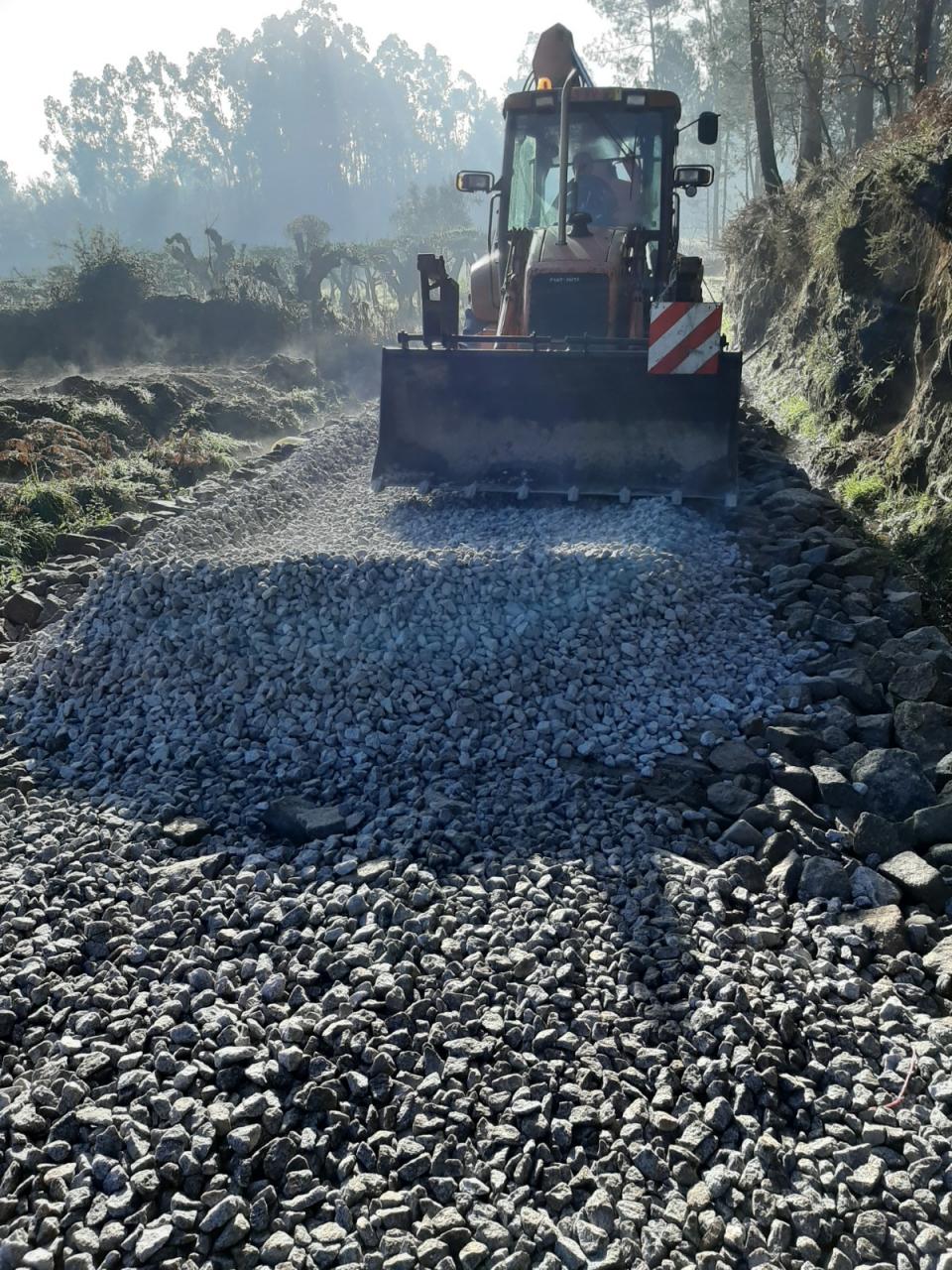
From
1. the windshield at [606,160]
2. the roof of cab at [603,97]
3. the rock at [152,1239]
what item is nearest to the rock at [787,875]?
the rock at [152,1239]

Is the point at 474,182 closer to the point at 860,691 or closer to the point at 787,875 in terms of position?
the point at 860,691

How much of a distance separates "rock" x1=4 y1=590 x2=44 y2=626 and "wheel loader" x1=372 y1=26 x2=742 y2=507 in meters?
3.10

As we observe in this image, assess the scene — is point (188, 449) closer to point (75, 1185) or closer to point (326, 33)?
point (75, 1185)

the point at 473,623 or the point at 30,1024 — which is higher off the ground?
the point at 473,623

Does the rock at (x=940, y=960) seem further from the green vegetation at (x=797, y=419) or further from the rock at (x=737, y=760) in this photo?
the green vegetation at (x=797, y=419)

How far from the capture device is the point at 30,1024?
11.0ft

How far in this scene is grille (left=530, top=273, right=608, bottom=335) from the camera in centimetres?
883

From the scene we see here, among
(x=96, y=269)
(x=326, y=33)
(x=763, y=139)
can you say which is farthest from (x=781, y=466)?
(x=326, y=33)

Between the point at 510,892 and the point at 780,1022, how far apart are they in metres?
1.18

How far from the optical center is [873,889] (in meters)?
3.96

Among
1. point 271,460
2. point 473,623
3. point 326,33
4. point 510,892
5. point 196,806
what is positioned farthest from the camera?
point 326,33

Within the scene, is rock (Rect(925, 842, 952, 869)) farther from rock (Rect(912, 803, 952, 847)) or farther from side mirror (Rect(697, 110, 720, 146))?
side mirror (Rect(697, 110, 720, 146))

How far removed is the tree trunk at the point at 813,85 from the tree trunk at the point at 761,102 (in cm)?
63

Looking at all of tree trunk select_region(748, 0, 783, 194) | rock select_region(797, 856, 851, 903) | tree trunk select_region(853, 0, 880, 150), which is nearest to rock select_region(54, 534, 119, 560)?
rock select_region(797, 856, 851, 903)
